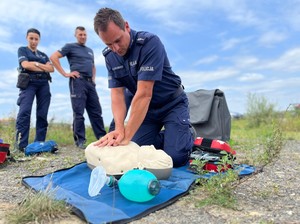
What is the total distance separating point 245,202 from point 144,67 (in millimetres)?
1501

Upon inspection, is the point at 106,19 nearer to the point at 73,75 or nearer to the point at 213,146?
the point at 213,146

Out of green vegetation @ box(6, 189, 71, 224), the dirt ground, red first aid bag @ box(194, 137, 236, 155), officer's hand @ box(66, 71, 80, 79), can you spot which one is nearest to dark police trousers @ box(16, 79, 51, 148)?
officer's hand @ box(66, 71, 80, 79)

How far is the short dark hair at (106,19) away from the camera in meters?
2.91

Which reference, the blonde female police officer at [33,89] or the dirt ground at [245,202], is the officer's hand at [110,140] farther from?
the blonde female police officer at [33,89]

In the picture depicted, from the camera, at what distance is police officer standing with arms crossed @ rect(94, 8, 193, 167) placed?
3.04m

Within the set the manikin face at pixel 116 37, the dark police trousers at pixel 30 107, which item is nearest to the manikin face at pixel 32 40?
the dark police trousers at pixel 30 107

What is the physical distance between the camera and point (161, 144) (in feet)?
13.3

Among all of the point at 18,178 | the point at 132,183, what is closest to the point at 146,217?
the point at 132,183

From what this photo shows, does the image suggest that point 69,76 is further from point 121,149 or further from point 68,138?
point 121,149

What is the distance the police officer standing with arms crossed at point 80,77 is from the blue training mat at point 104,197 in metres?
2.60

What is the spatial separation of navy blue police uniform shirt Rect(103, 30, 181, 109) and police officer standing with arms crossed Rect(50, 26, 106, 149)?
2215 millimetres

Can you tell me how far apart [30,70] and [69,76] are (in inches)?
25.2

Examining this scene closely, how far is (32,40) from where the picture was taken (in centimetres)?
559

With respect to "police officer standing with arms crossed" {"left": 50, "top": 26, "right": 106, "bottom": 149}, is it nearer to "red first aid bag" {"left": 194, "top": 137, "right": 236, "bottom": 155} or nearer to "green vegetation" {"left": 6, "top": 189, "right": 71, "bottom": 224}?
"red first aid bag" {"left": 194, "top": 137, "right": 236, "bottom": 155}
